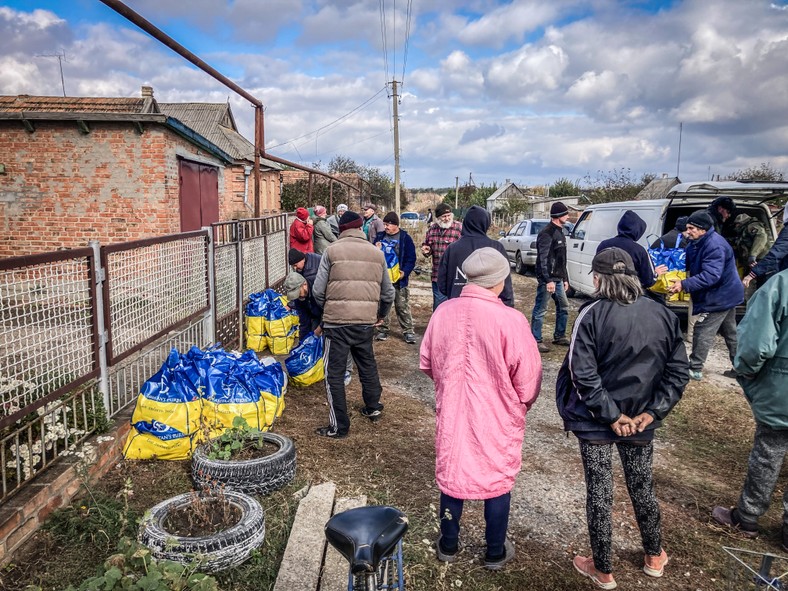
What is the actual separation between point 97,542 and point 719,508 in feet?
12.8

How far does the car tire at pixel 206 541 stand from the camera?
289 cm

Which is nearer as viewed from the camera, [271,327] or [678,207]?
[271,327]

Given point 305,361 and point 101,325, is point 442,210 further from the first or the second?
point 101,325

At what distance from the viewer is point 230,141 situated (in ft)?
100

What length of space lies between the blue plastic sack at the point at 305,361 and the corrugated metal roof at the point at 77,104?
30.0ft

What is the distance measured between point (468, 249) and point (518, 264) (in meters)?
12.9

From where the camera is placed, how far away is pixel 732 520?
3.72 metres

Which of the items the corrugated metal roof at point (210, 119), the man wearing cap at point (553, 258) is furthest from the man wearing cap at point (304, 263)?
the corrugated metal roof at point (210, 119)

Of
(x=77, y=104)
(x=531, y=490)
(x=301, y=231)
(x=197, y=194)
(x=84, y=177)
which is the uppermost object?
(x=77, y=104)

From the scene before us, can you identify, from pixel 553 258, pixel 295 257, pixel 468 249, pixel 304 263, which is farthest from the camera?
pixel 553 258

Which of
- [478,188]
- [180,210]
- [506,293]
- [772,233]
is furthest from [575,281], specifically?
[478,188]

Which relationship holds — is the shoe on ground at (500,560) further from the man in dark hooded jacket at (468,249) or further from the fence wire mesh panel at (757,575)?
the man in dark hooded jacket at (468,249)

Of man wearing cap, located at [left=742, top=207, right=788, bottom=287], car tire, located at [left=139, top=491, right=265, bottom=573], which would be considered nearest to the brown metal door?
car tire, located at [left=139, top=491, right=265, bottom=573]

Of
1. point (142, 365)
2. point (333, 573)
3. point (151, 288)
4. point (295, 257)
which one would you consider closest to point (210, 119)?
point (295, 257)
